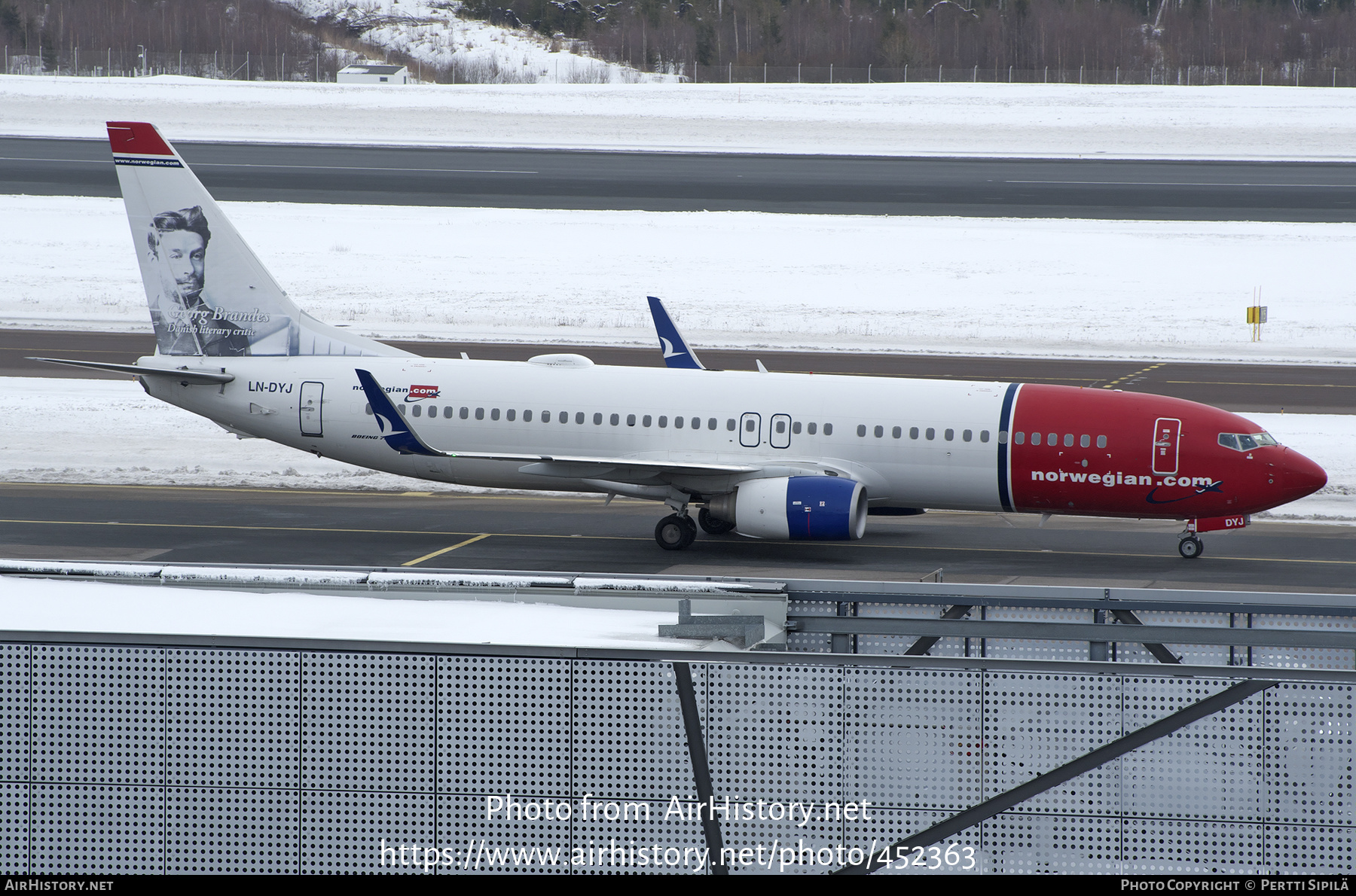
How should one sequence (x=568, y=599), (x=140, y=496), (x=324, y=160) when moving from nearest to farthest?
(x=568, y=599) → (x=140, y=496) → (x=324, y=160)

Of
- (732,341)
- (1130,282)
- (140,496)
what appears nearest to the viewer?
(140,496)

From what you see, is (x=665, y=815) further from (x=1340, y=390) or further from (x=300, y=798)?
(x=1340, y=390)

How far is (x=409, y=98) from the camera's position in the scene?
117 m

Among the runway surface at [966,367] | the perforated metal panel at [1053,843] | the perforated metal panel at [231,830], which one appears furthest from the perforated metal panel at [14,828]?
the runway surface at [966,367]

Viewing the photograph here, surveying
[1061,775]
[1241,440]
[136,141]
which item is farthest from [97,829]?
[136,141]

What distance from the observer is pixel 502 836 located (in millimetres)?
12609

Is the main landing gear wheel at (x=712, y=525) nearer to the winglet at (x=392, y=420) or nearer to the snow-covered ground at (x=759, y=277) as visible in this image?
the winglet at (x=392, y=420)

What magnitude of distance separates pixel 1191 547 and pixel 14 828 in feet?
83.5

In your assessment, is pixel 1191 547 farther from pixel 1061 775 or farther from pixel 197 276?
pixel 197 276

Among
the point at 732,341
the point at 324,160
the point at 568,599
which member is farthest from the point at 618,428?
the point at 324,160

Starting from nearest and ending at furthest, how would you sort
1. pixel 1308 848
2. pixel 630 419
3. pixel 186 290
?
pixel 1308 848 < pixel 630 419 < pixel 186 290

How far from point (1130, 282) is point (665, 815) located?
2363 inches

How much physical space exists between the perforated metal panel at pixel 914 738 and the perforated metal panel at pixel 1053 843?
15.6 inches
